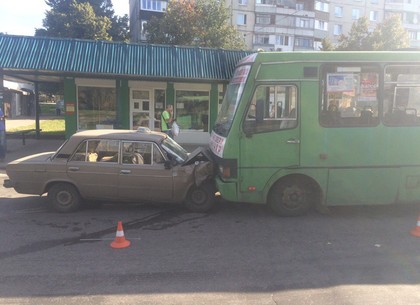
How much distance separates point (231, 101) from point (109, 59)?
9474 millimetres

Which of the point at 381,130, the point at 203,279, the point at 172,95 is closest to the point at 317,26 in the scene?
the point at 172,95

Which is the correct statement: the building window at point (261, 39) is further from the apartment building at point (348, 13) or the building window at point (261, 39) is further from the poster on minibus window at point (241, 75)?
the poster on minibus window at point (241, 75)

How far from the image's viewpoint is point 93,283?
4.30m

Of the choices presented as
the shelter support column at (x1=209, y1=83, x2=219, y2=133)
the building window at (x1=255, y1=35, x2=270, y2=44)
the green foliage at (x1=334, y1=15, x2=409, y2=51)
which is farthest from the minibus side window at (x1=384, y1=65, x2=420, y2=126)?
the building window at (x1=255, y1=35, x2=270, y2=44)

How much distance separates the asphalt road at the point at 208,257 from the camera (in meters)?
4.09

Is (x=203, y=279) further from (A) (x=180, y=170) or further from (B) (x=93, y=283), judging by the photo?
(A) (x=180, y=170)

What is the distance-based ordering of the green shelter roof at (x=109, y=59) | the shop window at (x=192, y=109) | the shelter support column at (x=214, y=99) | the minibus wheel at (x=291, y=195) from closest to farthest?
the minibus wheel at (x=291, y=195), the green shelter roof at (x=109, y=59), the shelter support column at (x=214, y=99), the shop window at (x=192, y=109)

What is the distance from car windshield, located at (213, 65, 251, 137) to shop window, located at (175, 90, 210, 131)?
36.0 feet

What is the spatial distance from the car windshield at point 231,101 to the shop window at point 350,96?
1.39m

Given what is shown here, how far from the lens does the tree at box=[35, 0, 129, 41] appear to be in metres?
36.4

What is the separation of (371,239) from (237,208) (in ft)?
8.46

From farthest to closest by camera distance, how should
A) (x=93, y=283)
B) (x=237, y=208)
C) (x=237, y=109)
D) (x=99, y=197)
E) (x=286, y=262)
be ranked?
(x=237, y=208)
(x=99, y=197)
(x=237, y=109)
(x=286, y=262)
(x=93, y=283)

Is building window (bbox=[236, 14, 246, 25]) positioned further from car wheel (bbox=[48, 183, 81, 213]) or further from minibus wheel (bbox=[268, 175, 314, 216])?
car wheel (bbox=[48, 183, 81, 213])

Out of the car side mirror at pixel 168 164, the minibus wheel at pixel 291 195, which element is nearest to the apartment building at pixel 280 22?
the car side mirror at pixel 168 164
